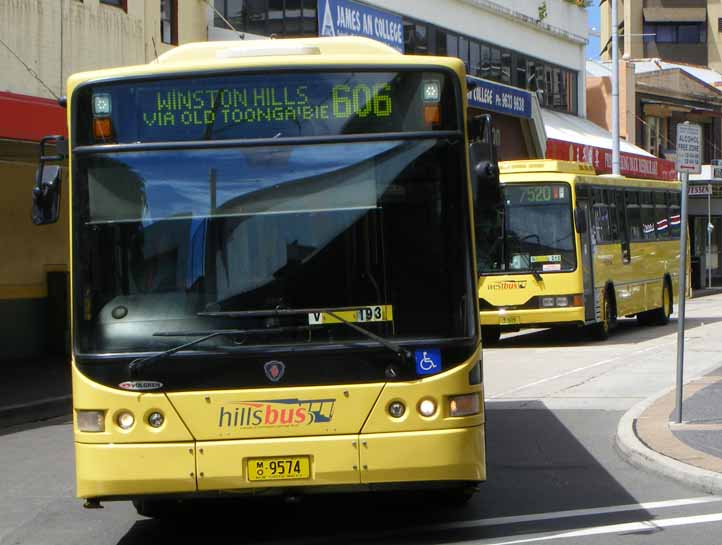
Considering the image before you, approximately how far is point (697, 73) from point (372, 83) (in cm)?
6038

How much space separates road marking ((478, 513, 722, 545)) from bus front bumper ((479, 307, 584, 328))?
13.7 meters

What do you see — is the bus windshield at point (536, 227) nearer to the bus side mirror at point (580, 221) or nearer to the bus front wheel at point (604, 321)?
the bus side mirror at point (580, 221)

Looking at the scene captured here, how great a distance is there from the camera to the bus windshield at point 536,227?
22094 millimetres

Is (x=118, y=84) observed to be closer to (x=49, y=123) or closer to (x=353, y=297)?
(x=353, y=297)

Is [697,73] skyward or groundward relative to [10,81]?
skyward

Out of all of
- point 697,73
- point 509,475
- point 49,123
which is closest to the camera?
point 509,475

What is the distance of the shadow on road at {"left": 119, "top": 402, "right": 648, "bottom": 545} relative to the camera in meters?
7.94

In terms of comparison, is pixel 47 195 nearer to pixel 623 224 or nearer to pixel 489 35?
pixel 623 224

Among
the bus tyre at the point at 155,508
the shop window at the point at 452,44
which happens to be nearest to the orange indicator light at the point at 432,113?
the bus tyre at the point at 155,508

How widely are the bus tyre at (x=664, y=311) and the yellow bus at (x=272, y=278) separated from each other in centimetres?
2096

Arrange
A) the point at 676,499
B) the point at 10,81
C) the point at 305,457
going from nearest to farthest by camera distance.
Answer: the point at 305,457, the point at 676,499, the point at 10,81

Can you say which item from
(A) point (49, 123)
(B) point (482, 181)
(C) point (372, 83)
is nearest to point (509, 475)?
(B) point (482, 181)

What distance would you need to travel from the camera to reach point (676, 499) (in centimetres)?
879

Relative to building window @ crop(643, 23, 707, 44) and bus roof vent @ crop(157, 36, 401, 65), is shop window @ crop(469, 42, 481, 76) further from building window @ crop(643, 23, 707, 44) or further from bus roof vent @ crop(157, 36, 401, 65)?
building window @ crop(643, 23, 707, 44)
